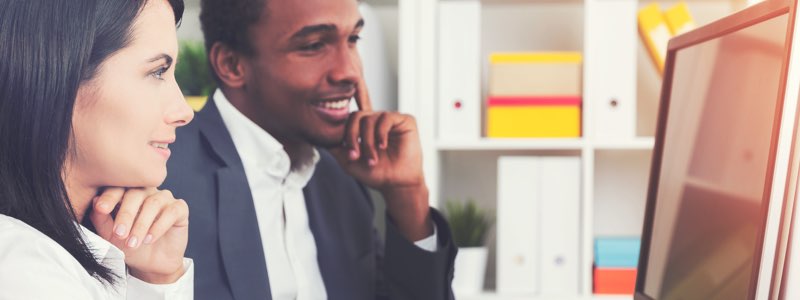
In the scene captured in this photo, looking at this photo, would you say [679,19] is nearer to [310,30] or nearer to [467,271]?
[467,271]

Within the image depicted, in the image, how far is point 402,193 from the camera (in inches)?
60.1

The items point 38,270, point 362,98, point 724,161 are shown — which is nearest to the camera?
point 38,270

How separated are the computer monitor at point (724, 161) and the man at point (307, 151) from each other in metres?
0.41

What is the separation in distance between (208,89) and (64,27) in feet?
4.03

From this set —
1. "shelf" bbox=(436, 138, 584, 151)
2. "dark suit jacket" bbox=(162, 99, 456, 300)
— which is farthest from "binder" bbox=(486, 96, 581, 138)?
"dark suit jacket" bbox=(162, 99, 456, 300)

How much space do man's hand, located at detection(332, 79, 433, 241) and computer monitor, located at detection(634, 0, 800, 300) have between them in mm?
397

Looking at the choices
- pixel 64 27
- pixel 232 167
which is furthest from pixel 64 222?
pixel 232 167

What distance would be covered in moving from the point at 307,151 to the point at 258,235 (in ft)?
0.82

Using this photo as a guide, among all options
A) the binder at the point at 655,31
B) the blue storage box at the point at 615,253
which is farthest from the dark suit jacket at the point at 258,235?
the binder at the point at 655,31

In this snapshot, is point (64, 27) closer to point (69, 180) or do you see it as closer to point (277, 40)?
point (69, 180)

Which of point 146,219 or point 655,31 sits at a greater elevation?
point 655,31

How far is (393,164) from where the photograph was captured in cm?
154

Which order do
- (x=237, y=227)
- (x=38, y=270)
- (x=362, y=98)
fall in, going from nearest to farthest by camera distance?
(x=38, y=270)
(x=237, y=227)
(x=362, y=98)

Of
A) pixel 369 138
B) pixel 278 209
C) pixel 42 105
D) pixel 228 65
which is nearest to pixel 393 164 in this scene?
pixel 369 138
